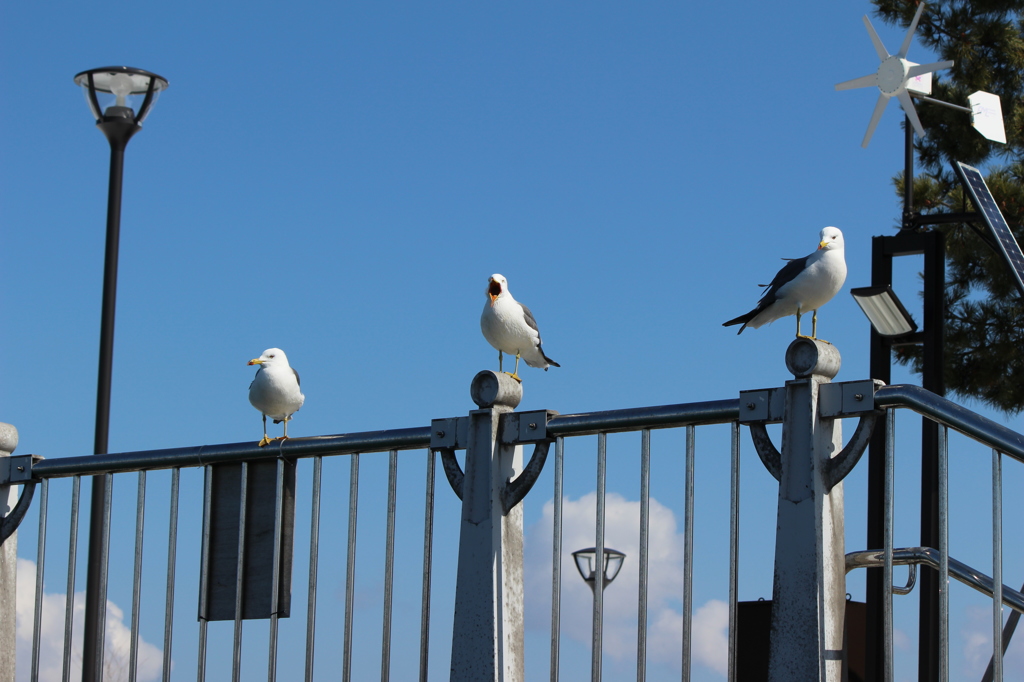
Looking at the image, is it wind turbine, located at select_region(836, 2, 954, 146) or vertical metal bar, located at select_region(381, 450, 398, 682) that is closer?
vertical metal bar, located at select_region(381, 450, 398, 682)

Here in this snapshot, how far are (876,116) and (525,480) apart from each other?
34.6ft

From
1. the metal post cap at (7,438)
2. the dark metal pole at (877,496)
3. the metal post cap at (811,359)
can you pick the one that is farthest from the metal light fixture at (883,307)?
the metal post cap at (7,438)

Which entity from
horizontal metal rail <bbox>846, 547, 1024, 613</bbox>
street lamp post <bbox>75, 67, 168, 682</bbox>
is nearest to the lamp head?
street lamp post <bbox>75, 67, 168, 682</bbox>

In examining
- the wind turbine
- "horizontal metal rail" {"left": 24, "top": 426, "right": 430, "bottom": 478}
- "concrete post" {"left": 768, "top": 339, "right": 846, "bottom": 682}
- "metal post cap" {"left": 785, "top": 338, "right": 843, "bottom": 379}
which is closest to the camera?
"concrete post" {"left": 768, "top": 339, "right": 846, "bottom": 682}

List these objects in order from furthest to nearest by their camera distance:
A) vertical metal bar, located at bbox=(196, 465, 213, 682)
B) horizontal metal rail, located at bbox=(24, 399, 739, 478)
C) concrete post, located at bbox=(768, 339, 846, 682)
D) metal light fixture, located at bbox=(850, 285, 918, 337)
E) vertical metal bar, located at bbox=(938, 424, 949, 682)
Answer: metal light fixture, located at bbox=(850, 285, 918, 337)
vertical metal bar, located at bbox=(196, 465, 213, 682)
horizontal metal rail, located at bbox=(24, 399, 739, 478)
concrete post, located at bbox=(768, 339, 846, 682)
vertical metal bar, located at bbox=(938, 424, 949, 682)

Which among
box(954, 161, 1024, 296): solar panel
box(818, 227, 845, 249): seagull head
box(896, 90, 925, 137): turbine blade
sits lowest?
box(818, 227, 845, 249): seagull head

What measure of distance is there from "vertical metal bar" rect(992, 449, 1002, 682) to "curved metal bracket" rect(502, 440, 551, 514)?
132cm

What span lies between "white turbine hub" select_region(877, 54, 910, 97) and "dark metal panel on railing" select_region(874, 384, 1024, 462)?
356 inches

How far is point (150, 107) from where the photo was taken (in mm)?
8570

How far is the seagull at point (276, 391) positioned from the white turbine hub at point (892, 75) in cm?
793

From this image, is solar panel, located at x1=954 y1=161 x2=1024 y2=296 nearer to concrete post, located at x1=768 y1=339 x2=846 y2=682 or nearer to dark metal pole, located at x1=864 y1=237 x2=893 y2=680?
dark metal pole, located at x1=864 y1=237 x2=893 y2=680

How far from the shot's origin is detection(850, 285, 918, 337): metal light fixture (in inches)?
326

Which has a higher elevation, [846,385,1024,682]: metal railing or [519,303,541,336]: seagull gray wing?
[519,303,541,336]: seagull gray wing

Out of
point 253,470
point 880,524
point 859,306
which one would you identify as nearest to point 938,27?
point 859,306
